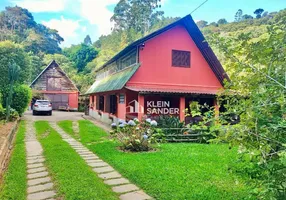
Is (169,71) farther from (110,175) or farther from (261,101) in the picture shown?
(261,101)

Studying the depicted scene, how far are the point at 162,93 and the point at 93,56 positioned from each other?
37247mm

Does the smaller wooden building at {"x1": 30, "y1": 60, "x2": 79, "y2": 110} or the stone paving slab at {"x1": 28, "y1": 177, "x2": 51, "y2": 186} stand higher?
the smaller wooden building at {"x1": 30, "y1": 60, "x2": 79, "y2": 110}

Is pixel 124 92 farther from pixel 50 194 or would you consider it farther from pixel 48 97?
pixel 48 97

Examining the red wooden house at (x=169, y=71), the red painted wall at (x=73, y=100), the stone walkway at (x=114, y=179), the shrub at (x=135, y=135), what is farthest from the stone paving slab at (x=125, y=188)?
the red painted wall at (x=73, y=100)

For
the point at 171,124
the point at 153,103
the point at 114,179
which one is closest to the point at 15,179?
the point at 114,179

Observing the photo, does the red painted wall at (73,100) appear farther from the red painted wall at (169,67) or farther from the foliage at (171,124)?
the foliage at (171,124)

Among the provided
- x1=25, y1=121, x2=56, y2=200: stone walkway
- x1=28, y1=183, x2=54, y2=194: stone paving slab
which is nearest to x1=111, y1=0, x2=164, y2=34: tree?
x1=25, y1=121, x2=56, y2=200: stone walkway

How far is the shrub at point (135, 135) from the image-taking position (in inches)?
344

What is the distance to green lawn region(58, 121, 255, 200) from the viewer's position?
4.73 meters

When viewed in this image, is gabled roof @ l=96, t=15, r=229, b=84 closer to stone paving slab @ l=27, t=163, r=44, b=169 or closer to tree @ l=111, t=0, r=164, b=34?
stone paving slab @ l=27, t=163, r=44, b=169

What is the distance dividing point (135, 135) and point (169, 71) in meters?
7.26

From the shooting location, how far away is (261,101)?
9.42 ft

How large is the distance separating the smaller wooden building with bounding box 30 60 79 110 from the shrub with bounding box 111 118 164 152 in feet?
80.5

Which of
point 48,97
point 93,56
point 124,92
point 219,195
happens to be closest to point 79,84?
point 48,97
